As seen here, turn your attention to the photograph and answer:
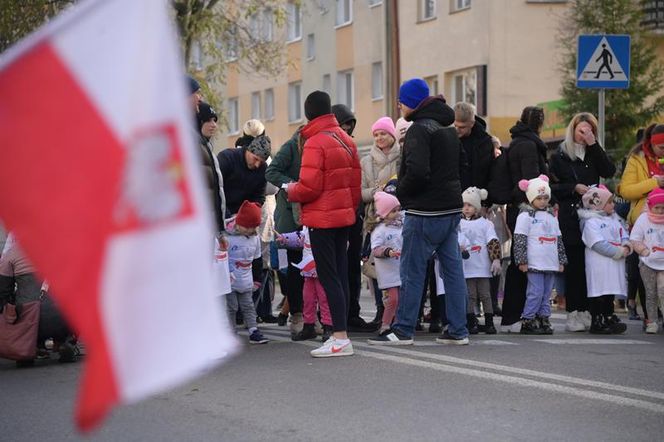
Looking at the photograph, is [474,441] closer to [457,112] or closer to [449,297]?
[449,297]

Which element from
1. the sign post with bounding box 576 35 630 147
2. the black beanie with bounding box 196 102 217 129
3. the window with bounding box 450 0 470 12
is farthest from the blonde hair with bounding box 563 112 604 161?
the window with bounding box 450 0 470 12

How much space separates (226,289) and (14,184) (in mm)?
8427

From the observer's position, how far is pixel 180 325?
259 centimetres

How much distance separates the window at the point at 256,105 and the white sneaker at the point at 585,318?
44.7 metres

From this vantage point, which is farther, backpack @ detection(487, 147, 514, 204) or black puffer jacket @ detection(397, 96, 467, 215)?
backpack @ detection(487, 147, 514, 204)

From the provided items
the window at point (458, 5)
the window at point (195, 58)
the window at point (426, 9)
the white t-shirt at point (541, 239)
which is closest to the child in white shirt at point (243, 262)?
the white t-shirt at point (541, 239)

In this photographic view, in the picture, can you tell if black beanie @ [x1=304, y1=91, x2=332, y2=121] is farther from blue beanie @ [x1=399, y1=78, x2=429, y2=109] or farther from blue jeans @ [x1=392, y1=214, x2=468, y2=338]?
blue jeans @ [x1=392, y1=214, x2=468, y2=338]

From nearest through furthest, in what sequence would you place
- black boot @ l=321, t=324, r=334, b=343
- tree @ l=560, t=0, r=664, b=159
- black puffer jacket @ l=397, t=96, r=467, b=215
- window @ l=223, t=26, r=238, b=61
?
black puffer jacket @ l=397, t=96, r=467, b=215
black boot @ l=321, t=324, r=334, b=343
tree @ l=560, t=0, r=664, b=159
window @ l=223, t=26, r=238, b=61

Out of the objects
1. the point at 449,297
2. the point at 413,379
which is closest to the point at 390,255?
the point at 449,297

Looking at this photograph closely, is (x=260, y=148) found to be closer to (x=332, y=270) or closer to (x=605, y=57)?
(x=332, y=270)

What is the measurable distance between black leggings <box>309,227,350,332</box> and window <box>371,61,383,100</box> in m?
35.8

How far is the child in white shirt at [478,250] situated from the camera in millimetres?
12734

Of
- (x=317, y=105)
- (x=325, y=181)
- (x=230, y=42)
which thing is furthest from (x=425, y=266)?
(x=230, y=42)

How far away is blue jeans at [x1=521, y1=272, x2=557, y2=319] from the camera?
485 inches
